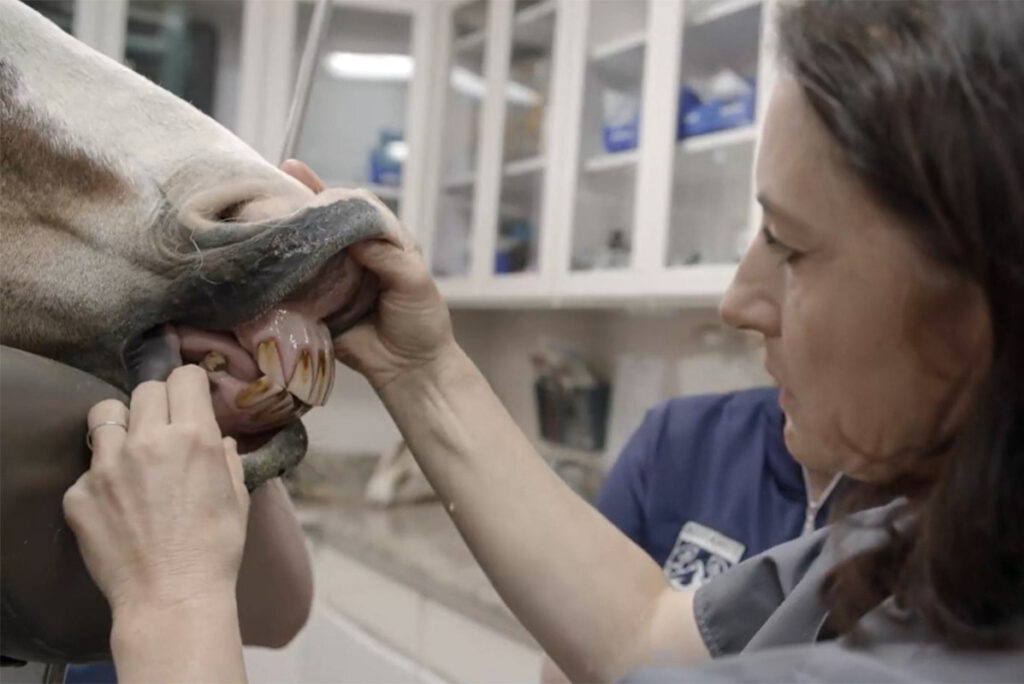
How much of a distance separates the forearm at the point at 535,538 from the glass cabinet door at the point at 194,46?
33 cm

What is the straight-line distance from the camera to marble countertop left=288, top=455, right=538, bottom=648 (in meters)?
1.22

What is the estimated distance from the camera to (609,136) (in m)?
1.64

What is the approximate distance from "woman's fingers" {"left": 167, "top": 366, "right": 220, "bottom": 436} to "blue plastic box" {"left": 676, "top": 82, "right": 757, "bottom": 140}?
3.53ft

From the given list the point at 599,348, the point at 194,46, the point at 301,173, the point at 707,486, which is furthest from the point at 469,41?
the point at 301,173

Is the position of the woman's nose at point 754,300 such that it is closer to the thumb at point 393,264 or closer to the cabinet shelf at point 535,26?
the thumb at point 393,264

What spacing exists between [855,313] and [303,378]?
27 cm

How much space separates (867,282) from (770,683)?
0.51 feet

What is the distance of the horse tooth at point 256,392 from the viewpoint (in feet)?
1.62

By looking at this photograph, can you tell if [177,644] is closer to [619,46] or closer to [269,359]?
[269,359]

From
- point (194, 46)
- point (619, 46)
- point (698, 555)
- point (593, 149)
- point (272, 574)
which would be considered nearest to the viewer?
point (272, 574)

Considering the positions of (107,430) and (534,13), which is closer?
(107,430)

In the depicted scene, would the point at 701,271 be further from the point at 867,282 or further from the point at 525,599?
the point at 867,282

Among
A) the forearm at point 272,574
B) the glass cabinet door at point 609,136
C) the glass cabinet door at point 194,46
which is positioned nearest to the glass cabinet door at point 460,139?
the glass cabinet door at point 609,136

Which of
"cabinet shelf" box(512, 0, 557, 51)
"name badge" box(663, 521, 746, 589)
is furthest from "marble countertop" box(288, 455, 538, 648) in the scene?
"cabinet shelf" box(512, 0, 557, 51)
